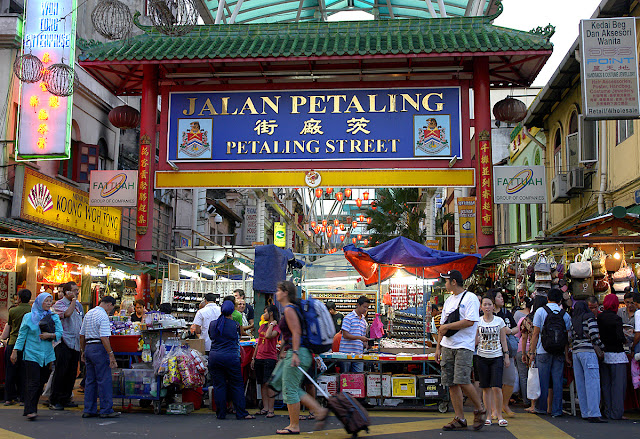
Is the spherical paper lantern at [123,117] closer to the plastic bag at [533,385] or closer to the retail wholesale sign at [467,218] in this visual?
the retail wholesale sign at [467,218]

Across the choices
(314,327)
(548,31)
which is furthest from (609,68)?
(314,327)

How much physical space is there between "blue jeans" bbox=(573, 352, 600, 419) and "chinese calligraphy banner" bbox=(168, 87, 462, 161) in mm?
7027

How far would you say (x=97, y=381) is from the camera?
1033cm

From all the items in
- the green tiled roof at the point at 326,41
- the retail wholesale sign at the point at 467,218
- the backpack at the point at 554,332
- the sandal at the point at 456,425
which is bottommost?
the sandal at the point at 456,425

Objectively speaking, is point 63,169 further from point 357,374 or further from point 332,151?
point 357,374

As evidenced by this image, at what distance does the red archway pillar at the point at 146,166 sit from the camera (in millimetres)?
16531

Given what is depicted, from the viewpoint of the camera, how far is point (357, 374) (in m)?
11.5

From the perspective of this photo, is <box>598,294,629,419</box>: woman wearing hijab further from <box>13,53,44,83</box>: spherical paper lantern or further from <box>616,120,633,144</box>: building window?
<box>13,53,44,83</box>: spherical paper lantern

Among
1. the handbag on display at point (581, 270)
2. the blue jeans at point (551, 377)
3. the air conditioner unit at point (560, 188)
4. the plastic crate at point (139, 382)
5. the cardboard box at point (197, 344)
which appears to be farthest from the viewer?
the air conditioner unit at point (560, 188)

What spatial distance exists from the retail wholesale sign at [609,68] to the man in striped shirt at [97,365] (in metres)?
9.88

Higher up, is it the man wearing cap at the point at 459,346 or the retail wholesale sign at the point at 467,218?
the retail wholesale sign at the point at 467,218

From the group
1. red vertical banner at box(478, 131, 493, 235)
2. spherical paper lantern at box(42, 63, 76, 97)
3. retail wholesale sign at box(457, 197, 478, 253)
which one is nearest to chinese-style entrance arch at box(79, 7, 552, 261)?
red vertical banner at box(478, 131, 493, 235)

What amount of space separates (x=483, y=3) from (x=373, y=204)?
56.2ft

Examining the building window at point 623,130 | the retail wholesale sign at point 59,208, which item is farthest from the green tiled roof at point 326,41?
the retail wholesale sign at point 59,208
